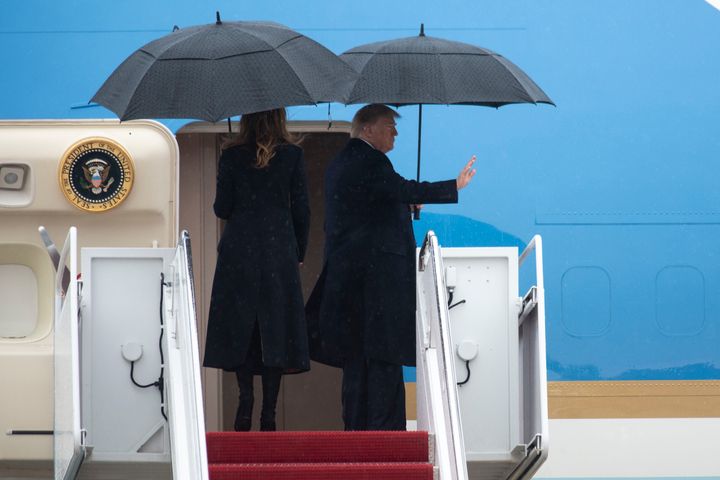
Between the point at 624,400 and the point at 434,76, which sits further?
the point at 624,400

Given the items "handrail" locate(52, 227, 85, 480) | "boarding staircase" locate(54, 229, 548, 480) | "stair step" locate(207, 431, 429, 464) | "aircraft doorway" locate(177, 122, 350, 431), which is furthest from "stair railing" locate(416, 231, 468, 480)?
"aircraft doorway" locate(177, 122, 350, 431)

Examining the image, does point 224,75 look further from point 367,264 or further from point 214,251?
point 214,251

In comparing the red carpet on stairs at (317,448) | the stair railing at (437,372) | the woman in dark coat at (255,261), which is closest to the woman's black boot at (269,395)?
the woman in dark coat at (255,261)

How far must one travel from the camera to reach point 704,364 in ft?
21.5

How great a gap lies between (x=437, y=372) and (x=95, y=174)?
194 centimetres

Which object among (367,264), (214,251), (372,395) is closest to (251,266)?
(367,264)

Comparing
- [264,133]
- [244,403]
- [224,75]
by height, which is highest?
[224,75]

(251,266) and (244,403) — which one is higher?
(251,266)

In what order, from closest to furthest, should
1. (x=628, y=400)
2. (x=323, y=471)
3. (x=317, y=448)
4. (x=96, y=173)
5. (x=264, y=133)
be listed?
(x=323, y=471), (x=317, y=448), (x=264, y=133), (x=96, y=173), (x=628, y=400)

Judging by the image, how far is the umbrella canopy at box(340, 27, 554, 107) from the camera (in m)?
5.05

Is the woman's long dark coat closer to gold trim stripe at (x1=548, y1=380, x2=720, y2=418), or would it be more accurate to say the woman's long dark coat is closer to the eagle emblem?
the eagle emblem

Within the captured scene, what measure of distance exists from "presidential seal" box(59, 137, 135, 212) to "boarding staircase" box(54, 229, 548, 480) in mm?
584

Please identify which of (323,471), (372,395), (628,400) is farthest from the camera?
(628,400)

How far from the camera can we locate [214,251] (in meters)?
7.22
